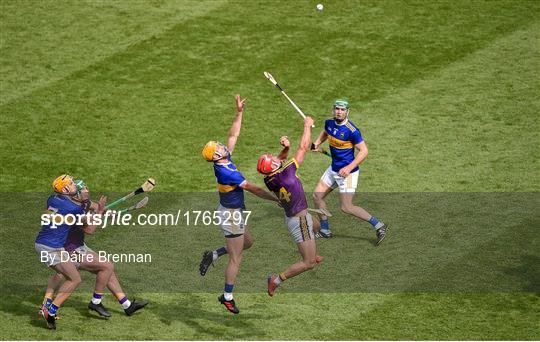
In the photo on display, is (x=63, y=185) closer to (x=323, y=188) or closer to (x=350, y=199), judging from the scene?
(x=323, y=188)

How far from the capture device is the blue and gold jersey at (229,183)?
18.6m

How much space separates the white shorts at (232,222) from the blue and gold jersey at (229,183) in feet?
0.28

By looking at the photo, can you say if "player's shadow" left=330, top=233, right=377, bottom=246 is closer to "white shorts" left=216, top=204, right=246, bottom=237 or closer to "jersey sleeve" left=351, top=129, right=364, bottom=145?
"jersey sleeve" left=351, top=129, right=364, bottom=145

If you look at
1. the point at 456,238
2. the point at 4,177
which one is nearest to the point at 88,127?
the point at 4,177

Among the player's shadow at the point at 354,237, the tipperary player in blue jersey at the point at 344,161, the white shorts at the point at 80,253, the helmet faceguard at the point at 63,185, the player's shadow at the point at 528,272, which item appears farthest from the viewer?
the player's shadow at the point at 354,237

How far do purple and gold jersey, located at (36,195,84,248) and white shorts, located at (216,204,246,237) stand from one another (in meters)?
2.32

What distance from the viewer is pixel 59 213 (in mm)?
18203

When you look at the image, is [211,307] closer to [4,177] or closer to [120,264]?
[120,264]

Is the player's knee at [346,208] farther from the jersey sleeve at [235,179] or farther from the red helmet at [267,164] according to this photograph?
the jersey sleeve at [235,179]

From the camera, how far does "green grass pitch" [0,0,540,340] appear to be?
62.9 ft

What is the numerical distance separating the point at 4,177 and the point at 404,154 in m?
8.59

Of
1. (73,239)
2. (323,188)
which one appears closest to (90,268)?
(73,239)

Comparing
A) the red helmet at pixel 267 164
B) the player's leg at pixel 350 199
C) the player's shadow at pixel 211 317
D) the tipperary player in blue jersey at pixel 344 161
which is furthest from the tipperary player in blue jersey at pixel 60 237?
the player's leg at pixel 350 199

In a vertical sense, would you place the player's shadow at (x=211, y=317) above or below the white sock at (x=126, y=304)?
below
